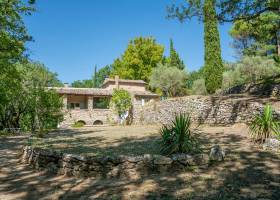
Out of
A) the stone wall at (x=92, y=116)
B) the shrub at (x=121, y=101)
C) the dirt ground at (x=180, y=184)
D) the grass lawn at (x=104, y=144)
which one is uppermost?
the shrub at (x=121, y=101)

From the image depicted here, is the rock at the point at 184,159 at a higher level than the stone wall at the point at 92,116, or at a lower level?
lower

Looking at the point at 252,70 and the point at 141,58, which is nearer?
the point at 252,70

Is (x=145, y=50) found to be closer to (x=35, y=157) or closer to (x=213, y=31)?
(x=213, y=31)

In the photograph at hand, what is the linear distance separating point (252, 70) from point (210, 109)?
57.6 ft

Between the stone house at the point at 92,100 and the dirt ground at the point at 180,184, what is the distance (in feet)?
80.1

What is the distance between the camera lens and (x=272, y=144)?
8.42 meters

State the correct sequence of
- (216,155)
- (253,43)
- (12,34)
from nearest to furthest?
(216,155) → (12,34) → (253,43)

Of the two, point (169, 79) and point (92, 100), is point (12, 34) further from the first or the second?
point (169, 79)

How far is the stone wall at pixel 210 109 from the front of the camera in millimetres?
15535

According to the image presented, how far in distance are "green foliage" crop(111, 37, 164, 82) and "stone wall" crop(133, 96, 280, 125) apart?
2315 centimetres

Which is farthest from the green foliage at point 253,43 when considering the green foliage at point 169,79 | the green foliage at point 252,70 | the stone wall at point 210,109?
the stone wall at point 210,109

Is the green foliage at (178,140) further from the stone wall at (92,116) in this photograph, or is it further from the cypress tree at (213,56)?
the stone wall at (92,116)

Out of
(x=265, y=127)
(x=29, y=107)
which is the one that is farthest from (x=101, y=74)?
(x=265, y=127)

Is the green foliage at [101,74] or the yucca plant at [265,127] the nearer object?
the yucca plant at [265,127]
